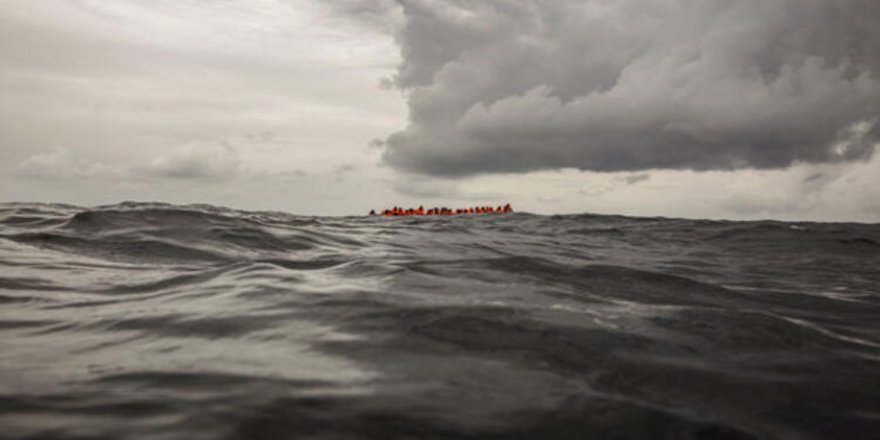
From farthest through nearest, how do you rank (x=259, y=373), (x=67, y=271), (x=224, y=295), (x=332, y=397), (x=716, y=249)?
1. (x=716, y=249)
2. (x=67, y=271)
3. (x=224, y=295)
4. (x=259, y=373)
5. (x=332, y=397)

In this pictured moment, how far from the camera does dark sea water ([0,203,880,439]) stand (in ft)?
8.27

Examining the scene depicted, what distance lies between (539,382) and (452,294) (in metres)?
2.43

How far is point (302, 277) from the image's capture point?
6.35 metres

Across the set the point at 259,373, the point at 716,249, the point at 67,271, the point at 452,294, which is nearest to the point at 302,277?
the point at 452,294

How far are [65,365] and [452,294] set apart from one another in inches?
127

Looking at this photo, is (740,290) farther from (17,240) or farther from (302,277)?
(17,240)

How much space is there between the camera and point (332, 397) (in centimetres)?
269

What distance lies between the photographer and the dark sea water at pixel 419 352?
2.52 meters

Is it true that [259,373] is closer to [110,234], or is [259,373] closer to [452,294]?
[452,294]

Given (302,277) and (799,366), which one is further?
(302,277)

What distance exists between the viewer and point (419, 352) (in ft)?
11.7

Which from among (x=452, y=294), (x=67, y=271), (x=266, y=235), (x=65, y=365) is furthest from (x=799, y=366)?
(x=266, y=235)

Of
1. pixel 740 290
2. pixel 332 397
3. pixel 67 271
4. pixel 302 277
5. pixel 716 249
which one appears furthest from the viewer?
pixel 716 249

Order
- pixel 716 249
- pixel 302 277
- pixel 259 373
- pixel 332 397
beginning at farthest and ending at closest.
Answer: pixel 716 249 → pixel 302 277 → pixel 259 373 → pixel 332 397
